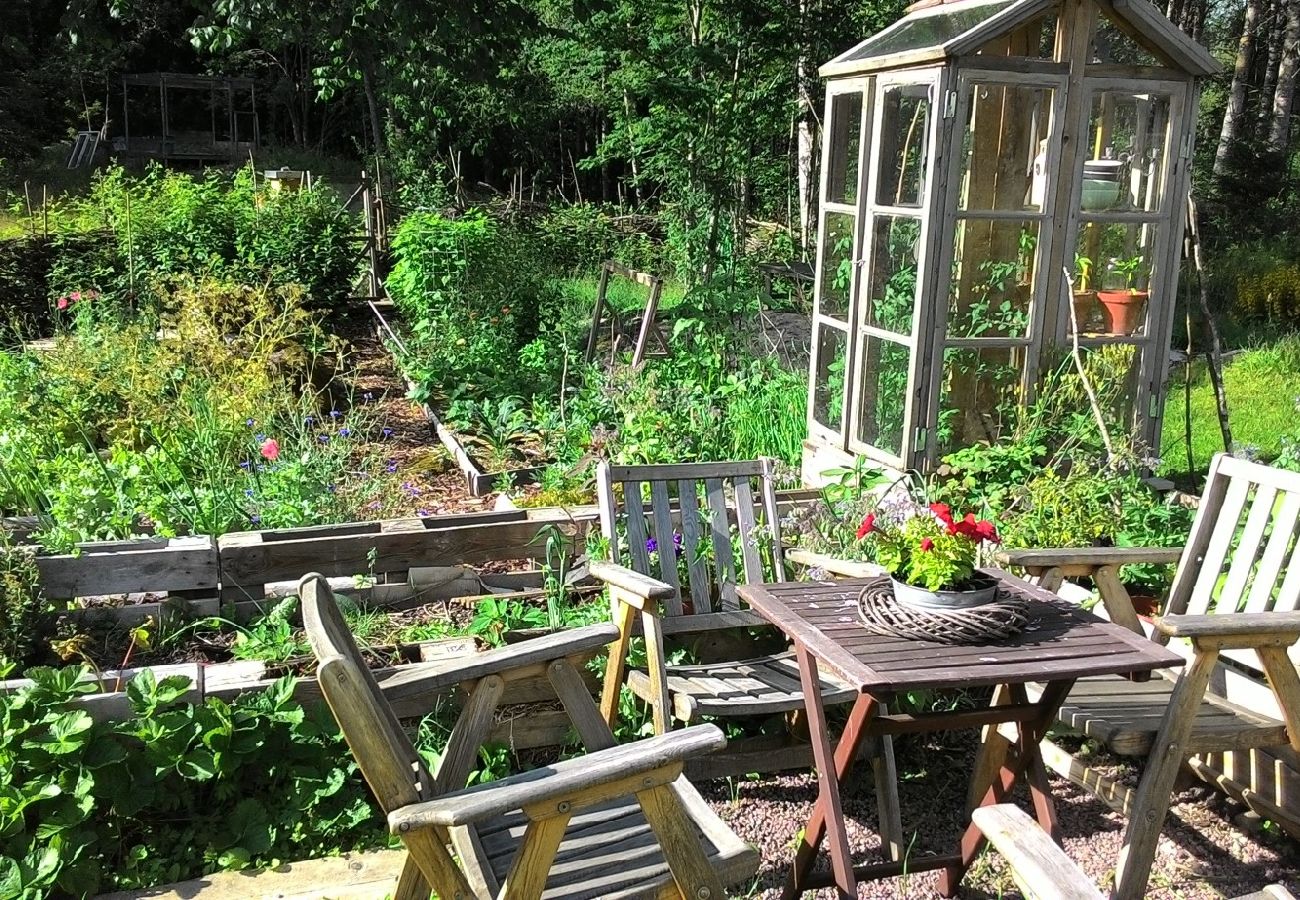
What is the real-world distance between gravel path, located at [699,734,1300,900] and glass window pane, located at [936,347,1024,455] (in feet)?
5.88

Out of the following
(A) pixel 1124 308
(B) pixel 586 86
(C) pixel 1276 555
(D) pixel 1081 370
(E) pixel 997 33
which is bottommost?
(C) pixel 1276 555

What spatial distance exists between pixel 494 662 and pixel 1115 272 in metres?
3.84

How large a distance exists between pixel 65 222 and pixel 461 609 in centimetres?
820

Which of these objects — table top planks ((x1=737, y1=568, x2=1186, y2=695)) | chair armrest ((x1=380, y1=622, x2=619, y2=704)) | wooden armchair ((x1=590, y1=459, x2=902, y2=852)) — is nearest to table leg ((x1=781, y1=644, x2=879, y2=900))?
table top planks ((x1=737, y1=568, x2=1186, y2=695))

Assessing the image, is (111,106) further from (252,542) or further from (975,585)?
(975,585)

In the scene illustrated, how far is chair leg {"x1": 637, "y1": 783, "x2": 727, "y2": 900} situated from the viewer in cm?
215

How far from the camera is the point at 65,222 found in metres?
10.1

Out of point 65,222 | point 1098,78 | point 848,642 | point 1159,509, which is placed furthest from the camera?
point 65,222

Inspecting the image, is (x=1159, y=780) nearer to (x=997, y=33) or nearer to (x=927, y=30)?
(x=997, y=33)

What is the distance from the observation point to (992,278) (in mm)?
5008

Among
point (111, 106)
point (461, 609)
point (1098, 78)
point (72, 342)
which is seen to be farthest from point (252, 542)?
point (111, 106)

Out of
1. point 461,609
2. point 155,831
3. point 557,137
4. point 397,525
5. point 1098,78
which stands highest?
point 557,137

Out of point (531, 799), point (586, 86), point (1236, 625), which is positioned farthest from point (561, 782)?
point (586, 86)

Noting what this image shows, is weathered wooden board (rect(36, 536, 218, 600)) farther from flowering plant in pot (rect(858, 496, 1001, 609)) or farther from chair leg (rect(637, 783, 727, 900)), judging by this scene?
flowering plant in pot (rect(858, 496, 1001, 609))
